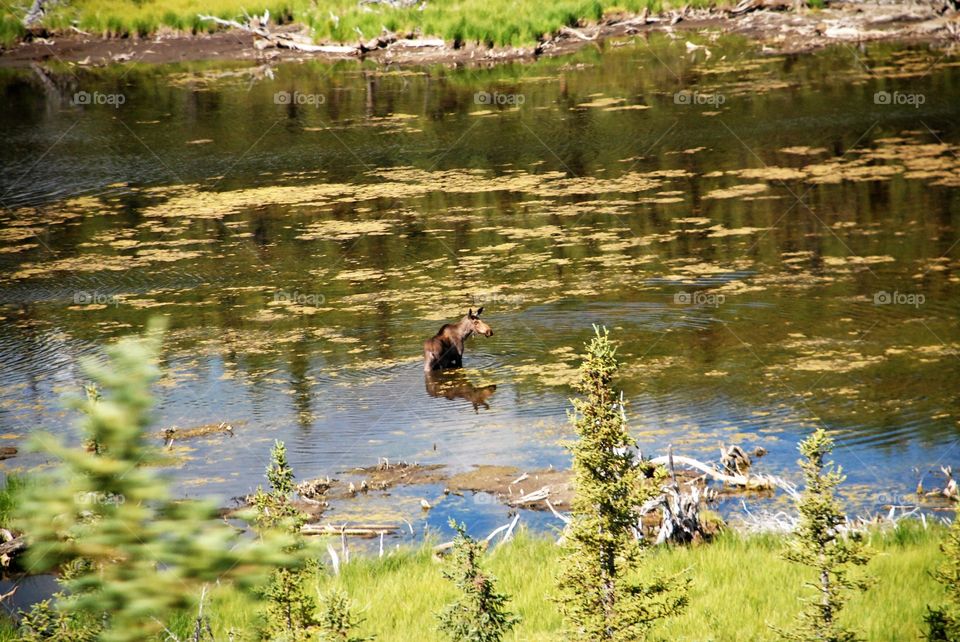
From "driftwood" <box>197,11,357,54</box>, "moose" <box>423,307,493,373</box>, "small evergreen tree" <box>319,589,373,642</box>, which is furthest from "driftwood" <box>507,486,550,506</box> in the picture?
"driftwood" <box>197,11,357,54</box>

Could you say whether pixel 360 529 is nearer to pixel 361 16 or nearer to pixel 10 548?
pixel 10 548

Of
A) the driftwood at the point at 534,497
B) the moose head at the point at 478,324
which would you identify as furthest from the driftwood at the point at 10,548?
the moose head at the point at 478,324

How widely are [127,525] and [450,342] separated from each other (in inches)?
389

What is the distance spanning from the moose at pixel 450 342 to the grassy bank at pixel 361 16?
24426 mm

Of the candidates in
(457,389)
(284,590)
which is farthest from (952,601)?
(457,389)

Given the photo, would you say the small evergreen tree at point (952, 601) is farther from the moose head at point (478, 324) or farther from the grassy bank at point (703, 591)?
the moose head at point (478, 324)

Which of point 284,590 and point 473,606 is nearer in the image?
point 284,590

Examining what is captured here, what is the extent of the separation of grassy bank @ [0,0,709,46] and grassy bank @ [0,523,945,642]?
29337 mm

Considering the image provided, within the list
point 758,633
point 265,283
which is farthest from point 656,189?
point 758,633

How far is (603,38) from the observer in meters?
37.6

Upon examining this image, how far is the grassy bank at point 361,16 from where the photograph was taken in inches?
1452

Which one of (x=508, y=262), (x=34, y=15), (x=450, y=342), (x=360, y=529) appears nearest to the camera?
(x=360, y=529)

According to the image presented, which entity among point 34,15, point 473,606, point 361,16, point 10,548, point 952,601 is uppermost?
point 34,15

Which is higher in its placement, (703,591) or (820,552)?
(820,552)
